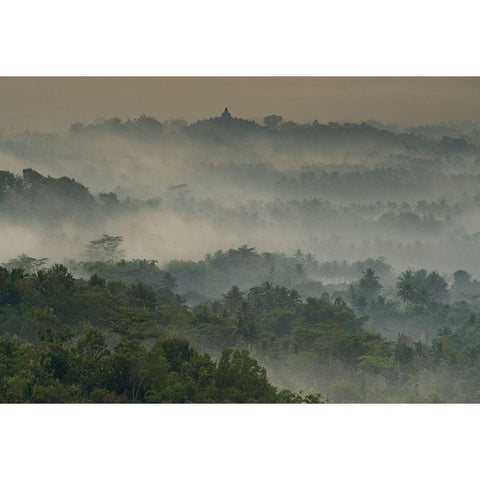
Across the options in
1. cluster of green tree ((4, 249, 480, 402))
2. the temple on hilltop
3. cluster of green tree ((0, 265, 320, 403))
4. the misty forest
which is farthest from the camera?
the misty forest

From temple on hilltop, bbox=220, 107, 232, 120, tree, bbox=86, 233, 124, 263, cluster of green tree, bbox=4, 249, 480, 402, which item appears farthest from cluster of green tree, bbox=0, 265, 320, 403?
temple on hilltop, bbox=220, 107, 232, 120

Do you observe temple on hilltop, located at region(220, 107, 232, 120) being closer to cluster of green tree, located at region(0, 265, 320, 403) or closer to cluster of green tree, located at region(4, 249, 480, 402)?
cluster of green tree, located at region(4, 249, 480, 402)

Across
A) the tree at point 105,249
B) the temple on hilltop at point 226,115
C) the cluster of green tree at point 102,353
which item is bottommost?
the cluster of green tree at point 102,353

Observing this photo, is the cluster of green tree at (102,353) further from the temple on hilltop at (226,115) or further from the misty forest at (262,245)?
the temple on hilltop at (226,115)

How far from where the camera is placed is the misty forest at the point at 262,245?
35.8ft

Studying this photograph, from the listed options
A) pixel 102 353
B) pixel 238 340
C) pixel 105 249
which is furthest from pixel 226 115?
pixel 102 353

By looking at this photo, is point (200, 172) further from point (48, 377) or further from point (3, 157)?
point (48, 377)

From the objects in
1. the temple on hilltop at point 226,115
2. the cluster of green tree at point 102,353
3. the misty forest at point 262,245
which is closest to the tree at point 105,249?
the misty forest at point 262,245

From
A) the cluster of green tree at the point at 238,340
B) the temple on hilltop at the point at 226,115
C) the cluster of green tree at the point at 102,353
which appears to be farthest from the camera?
the temple on hilltop at the point at 226,115

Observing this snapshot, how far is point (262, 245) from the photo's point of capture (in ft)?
37.6

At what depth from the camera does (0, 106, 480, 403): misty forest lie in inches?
429

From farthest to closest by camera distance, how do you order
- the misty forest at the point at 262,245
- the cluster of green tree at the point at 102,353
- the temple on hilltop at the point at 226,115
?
the misty forest at the point at 262,245, the temple on hilltop at the point at 226,115, the cluster of green tree at the point at 102,353

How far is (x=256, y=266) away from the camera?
11.4m

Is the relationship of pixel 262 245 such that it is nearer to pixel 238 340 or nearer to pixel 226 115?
pixel 238 340
